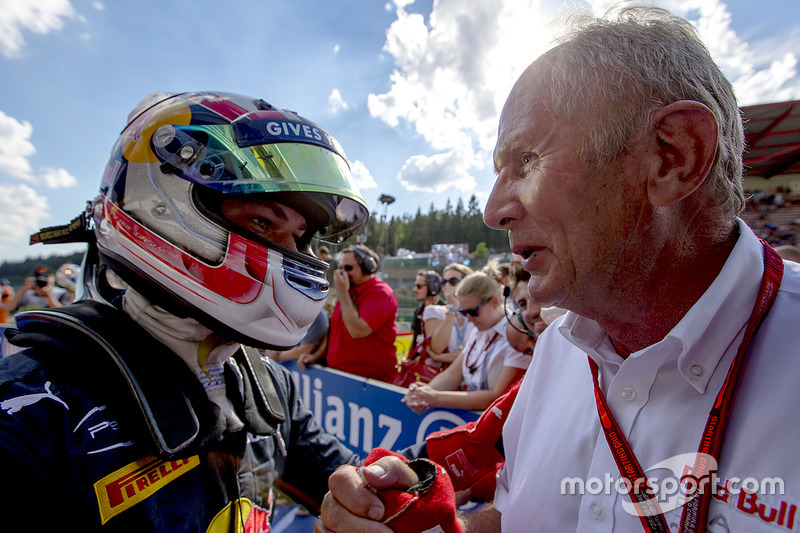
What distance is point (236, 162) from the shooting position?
Result: 57.2 inches

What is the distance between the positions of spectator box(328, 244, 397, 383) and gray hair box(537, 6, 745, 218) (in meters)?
3.12

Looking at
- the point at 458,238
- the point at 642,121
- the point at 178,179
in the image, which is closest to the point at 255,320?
the point at 178,179

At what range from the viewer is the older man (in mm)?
885

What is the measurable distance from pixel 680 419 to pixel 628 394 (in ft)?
0.42

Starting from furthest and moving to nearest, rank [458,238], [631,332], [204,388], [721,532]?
[458,238] < [204,388] < [631,332] < [721,532]

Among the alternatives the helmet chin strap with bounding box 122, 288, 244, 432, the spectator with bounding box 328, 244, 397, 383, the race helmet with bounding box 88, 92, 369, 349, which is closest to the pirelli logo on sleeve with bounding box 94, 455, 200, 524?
the helmet chin strap with bounding box 122, 288, 244, 432

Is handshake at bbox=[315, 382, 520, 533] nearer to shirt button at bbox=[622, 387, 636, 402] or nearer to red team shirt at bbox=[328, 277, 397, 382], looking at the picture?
shirt button at bbox=[622, 387, 636, 402]

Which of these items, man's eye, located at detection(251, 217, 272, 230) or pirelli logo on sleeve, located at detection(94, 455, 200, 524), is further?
man's eye, located at detection(251, 217, 272, 230)

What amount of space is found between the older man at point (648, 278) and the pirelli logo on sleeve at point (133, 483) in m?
0.46

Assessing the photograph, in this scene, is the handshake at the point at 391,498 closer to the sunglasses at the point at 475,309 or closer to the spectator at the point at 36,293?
the sunglasses at the point at 475,309

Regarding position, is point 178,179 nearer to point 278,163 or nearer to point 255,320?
point 278,163

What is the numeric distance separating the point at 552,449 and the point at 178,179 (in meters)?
1.61

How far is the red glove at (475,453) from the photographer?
1682 mm

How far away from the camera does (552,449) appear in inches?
46.6
